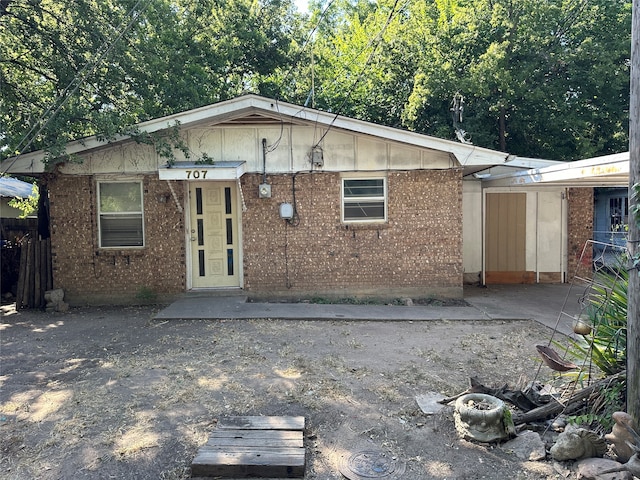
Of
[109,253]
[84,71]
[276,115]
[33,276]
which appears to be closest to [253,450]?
[276,115]

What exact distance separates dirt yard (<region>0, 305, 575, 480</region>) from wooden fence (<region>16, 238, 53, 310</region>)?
124cm

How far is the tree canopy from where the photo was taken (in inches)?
356

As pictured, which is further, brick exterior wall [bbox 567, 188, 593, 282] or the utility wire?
brick exterior wall [bbox 567, 188, 593, 282]

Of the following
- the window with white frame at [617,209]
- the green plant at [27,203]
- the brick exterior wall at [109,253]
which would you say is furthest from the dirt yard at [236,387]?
the window with white frame at [617,209]

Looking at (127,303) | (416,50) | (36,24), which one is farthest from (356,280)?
(416,50)

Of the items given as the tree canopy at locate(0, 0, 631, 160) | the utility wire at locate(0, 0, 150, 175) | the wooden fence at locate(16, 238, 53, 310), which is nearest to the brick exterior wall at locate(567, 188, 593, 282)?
the tree canopy at locate(0, 0, 631, 160)

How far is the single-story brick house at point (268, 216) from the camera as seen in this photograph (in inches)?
372

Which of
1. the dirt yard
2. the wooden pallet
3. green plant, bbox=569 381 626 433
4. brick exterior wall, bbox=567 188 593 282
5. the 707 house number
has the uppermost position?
the 707 house number

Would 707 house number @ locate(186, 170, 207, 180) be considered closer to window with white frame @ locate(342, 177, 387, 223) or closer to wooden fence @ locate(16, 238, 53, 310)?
window with white frame @ locate(342, 177, 387, 223)

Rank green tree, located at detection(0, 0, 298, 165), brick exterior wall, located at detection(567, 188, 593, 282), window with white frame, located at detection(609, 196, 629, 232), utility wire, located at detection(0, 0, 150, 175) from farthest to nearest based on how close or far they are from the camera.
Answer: window with white frame, located at detection(609, 196, 629, 232) → brick exterior wall, located at detection(567, 188, 593, 282) → green tree, located at detection(0, 0, 298, 165) → utility wire, located at detection(0, 0, 150, 175)

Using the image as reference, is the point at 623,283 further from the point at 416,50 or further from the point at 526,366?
the point at 416,50

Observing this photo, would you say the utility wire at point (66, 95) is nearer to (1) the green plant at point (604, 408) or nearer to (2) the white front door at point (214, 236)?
(2) the white front door at point (214, 236)

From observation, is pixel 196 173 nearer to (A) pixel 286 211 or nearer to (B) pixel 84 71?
(A) pixel 286 211

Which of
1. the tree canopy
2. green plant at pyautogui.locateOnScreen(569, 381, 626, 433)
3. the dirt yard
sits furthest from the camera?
the tree canopy
